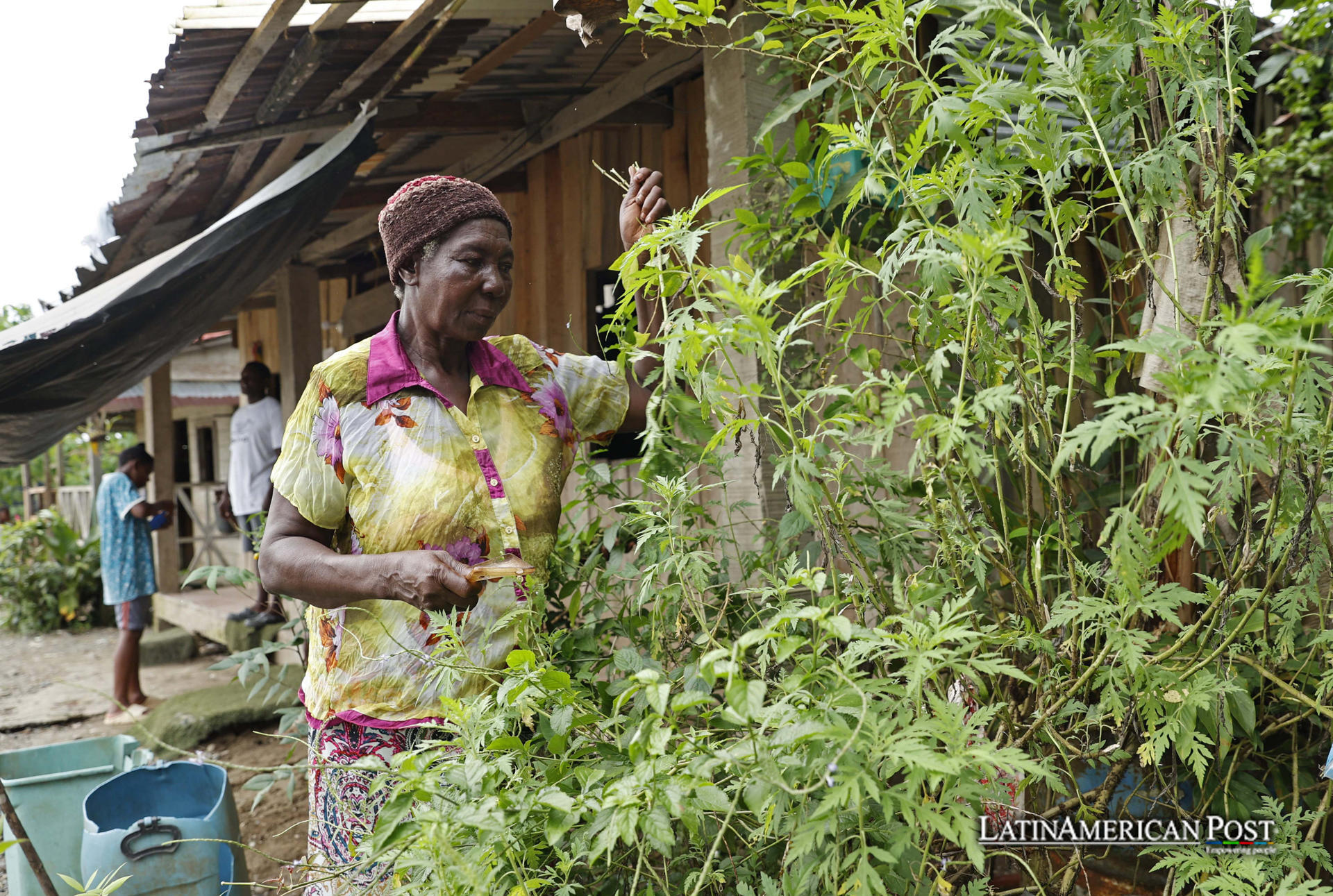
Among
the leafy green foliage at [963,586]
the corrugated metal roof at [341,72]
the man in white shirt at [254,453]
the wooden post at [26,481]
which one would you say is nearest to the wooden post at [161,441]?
the man in white shirt at [254,453]

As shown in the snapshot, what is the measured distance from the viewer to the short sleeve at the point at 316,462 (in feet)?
5.81

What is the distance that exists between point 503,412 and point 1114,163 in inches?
47.3

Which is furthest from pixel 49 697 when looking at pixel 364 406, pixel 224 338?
pixel 364 406

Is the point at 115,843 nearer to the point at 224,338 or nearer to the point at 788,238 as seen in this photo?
the point at 788,238

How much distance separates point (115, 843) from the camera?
2617 millimetres

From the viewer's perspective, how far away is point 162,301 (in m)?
3.82

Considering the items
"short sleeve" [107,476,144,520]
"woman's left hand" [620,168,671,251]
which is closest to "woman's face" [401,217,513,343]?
"woman's left hand" [620,168,671,251]

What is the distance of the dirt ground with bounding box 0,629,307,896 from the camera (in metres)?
4.27

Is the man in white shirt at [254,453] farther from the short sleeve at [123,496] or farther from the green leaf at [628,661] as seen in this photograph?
the green leaf at [628,661]

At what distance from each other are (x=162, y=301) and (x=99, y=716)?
473 centimetres

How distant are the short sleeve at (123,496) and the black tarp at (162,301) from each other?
8.70 feet

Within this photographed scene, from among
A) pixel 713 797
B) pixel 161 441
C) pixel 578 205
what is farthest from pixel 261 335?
pixel 713 797

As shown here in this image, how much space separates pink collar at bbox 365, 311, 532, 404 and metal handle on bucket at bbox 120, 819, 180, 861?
65.2 inches

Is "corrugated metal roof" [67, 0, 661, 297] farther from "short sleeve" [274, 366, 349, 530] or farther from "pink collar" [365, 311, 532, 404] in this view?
"short sleeve" [274, 366, 349, 530]
